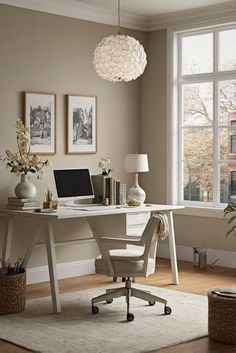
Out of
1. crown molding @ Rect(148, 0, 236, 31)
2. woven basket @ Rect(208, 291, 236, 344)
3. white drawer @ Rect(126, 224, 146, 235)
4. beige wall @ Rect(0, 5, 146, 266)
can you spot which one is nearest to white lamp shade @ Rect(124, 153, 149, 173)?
white drawer @ Rect(126, 224, 146, 235)

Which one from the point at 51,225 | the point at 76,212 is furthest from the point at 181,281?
the point at 51,225

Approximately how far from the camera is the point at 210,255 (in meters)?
7.33

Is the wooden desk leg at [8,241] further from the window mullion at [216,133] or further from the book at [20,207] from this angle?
the window mullion at [216,133]

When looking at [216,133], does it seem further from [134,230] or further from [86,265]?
[86,265]

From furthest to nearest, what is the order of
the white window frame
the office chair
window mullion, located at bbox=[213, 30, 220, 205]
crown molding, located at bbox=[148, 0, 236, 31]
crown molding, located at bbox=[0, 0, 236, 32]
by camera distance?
1. the white window frame
2. window mullion, located at bbox=[213, 30, 220, 205]
3. crown molding, located at bbox=[148, 0, 236, 31]
4. crown molding, located at bbox=[0, 0, 236, 32]
5. the office chair

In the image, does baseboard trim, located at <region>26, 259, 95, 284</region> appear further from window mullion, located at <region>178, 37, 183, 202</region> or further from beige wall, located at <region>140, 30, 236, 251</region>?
window mullion, located at <region>178, 37, 183, 202</region>

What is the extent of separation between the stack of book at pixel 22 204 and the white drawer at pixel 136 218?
0.97 m

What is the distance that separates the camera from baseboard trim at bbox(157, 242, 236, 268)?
7.15 metres

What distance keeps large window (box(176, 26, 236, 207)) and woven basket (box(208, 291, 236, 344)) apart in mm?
2818

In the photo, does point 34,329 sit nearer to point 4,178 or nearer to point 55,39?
point 4,178

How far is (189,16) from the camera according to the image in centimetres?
732

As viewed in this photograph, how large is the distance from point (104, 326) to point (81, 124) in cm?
268

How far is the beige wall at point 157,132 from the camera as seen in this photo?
24.8 feet

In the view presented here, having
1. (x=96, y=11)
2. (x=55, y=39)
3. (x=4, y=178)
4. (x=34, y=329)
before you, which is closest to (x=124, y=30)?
(x=96, y=11)
